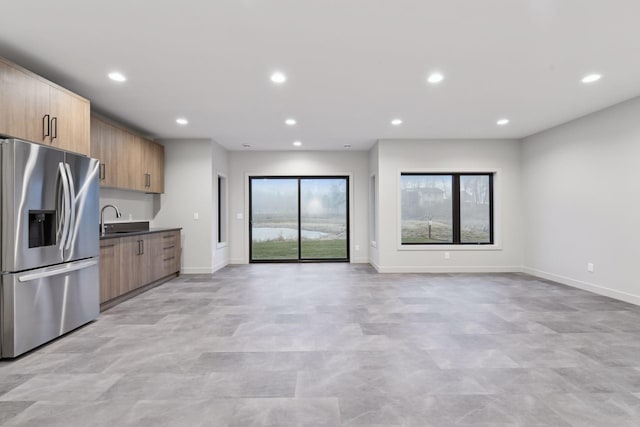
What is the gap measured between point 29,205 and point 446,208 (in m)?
6.68

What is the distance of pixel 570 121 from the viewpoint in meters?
5.40

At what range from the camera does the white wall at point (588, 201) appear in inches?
175

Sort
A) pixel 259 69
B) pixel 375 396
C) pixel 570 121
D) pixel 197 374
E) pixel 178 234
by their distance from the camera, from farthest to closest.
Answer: pixel 178 234, pixel 570 121, pixel 259 69, pixel 197 374, pixel 375 396

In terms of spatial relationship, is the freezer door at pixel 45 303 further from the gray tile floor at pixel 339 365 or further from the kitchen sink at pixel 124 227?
the kitchen sink at pixel 124 227

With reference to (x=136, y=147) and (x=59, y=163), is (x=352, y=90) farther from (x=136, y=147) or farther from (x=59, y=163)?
(x=136, y=147)

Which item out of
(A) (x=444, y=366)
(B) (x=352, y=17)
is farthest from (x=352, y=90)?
(A) (x=444, y=366)

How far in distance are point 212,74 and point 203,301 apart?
289 cm

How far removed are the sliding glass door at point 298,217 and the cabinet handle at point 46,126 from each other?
15.5 feet

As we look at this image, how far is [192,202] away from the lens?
652 cm

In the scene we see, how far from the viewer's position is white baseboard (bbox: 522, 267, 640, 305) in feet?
14.5

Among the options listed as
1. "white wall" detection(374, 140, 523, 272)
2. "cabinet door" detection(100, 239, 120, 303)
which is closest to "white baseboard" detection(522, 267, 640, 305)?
"white wall" detection(374, 140, 523, 272)

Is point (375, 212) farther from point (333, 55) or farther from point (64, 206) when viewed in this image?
point (64, 206)

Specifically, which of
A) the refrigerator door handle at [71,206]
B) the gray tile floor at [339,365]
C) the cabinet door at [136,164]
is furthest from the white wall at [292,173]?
the refrigerator door handle at [71,206]

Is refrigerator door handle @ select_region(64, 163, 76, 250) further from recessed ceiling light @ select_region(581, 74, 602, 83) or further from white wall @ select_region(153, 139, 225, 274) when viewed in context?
recessed ceiling light @ select_region(581, 74, 602, 83)
